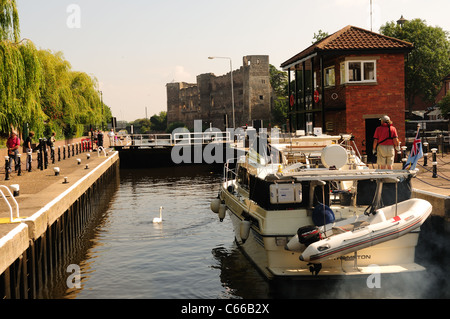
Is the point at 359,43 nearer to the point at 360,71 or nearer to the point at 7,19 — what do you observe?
the point at 360,71

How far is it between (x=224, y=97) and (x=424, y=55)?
54.2 metres

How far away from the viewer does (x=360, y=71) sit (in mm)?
28281

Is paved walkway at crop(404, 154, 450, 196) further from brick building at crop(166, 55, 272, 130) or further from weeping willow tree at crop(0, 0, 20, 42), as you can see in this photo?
brick building at crop(166, 55, 272, 130)

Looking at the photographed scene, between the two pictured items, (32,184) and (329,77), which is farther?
(329,77)

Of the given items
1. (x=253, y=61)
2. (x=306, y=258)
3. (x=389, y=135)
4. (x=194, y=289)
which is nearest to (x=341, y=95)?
(x=389, y=135)

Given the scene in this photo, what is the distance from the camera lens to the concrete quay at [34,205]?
10.2 m

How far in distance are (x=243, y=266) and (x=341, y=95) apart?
1609cm

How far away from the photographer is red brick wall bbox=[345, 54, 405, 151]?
1105 inches
